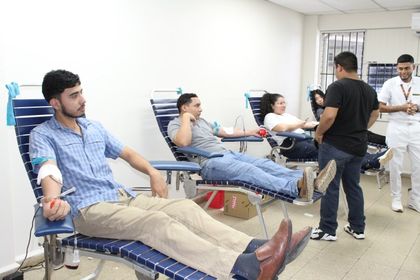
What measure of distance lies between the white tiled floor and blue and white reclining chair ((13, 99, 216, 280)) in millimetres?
791

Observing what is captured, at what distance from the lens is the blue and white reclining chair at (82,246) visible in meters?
1.58

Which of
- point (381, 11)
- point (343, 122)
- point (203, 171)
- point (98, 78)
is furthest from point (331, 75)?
point (98, 78)

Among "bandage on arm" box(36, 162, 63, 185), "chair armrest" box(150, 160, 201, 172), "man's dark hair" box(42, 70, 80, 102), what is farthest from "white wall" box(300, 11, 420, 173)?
"bandage on arm" box(36, 162, 63, 185)

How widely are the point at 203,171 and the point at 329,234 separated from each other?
43.4 inches

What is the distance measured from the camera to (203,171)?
117 inches

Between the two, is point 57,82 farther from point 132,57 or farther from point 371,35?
point 371,35

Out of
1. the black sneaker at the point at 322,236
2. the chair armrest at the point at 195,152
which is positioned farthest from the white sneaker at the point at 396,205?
the chair armrest at the point at 195,152

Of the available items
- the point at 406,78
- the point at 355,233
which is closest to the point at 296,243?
the point at 355,233

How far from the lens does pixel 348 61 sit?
282cm

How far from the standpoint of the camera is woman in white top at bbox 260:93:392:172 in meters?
3.76

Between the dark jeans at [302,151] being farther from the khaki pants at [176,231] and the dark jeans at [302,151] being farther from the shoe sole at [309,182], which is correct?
the khaki pants at [176,231]

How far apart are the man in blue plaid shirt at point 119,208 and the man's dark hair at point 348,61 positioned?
1.51m

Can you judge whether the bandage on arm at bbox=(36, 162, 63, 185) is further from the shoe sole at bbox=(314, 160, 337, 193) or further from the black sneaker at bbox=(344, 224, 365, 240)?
the black sneaker at bbox=(344, 224, 365, 240)

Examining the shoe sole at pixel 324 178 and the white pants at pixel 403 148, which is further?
the white pants at pixel 403 148
